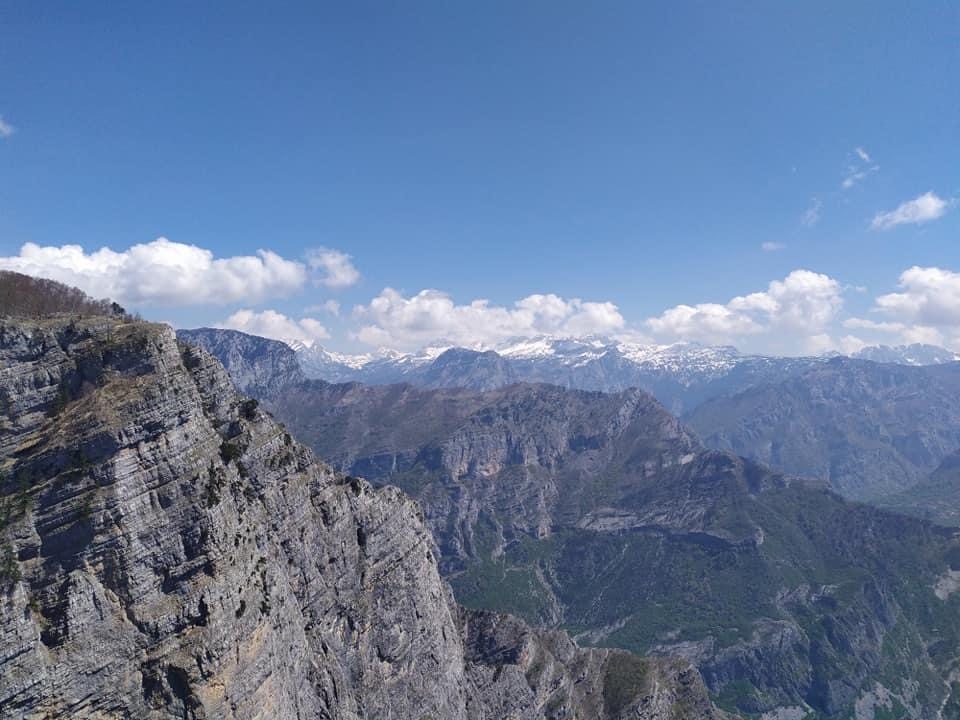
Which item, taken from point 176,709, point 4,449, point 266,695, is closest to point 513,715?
point 266,695

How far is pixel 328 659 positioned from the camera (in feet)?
378

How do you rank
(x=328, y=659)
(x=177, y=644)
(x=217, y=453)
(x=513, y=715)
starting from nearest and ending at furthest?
(x=177, y=644)
(x=217, y=453)
(x=328, y=659)
(x=513, y=715)

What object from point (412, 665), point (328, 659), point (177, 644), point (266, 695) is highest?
point (177, 644)

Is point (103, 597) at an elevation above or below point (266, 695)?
above

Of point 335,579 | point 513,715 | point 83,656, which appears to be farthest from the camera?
point 513,715

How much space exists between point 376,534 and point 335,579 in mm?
17262

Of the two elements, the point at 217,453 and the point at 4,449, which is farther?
the point at 217,453

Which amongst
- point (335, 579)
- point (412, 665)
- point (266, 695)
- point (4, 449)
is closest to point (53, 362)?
point (4, 449)

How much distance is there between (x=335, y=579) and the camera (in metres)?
128

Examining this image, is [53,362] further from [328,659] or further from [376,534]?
[376,534]

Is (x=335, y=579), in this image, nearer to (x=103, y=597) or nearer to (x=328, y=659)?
(x=328, y=659)

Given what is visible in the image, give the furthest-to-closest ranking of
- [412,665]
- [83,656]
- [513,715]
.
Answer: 1. [513,715]
2. [412,665]
3. [83,656]

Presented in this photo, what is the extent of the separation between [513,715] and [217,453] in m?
121

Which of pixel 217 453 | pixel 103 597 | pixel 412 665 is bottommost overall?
pixel 412 665
